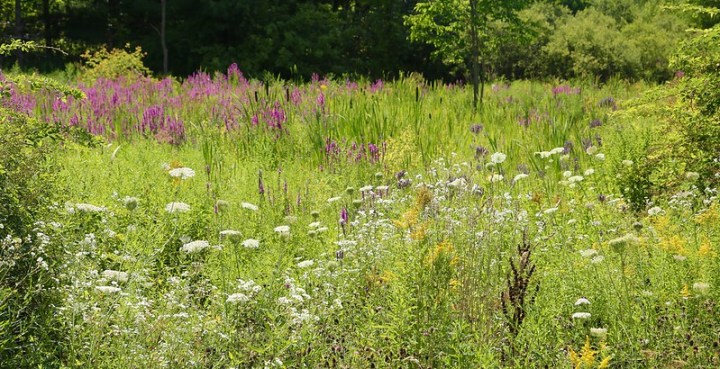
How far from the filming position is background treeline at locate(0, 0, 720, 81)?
25938 millimetres

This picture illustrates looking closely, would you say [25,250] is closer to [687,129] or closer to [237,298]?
[237,298]

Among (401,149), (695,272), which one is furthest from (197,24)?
(695,272)

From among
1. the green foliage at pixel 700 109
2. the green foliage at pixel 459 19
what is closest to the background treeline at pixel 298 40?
the green foliage at pixel 459 19

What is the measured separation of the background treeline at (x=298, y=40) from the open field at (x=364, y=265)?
747 inches

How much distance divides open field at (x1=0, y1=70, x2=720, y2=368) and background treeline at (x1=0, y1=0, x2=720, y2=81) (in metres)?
19.0

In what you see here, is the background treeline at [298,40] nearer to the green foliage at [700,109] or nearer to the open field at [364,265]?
the open field at [364,265]

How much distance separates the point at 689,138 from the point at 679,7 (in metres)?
1.00

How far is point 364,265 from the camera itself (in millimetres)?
4039

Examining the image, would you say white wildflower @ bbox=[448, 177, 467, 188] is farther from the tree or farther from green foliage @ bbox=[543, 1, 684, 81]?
green foliage @ bbox=[543, 1, 684, 81]

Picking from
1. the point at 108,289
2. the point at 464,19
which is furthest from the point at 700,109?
the point at 464,19

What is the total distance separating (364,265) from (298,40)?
73.0 ft

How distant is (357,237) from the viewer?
4305mm

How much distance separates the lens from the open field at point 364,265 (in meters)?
3.18

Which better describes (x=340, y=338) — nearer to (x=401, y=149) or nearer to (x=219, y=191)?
(x=219, y=191)
